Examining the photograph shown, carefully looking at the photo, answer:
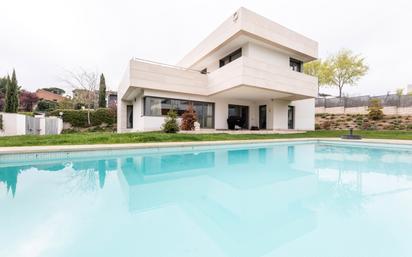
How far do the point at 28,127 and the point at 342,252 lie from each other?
17.9 m

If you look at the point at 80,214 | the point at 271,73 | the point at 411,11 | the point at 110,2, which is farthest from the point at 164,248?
the point at 411,11

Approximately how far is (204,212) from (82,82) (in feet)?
87.6

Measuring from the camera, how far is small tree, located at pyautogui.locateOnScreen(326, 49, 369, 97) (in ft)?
90.7

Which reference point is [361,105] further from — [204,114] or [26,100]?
[26,100]

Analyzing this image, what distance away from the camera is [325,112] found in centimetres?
2238

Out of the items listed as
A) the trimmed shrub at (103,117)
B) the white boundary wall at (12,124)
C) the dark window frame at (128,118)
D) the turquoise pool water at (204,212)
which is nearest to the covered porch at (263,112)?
the dark window frame at (128,118)

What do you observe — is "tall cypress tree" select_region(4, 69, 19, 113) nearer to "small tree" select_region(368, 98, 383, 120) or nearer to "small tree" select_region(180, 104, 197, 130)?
"small tree" select_region(180, 104, 197, 130)

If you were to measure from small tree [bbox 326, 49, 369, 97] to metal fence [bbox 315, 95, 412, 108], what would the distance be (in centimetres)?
877

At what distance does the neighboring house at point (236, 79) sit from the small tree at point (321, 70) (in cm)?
1677

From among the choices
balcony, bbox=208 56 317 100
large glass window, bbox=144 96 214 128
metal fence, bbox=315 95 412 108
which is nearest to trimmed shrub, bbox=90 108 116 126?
large glass window, bbox=144 96 214 128

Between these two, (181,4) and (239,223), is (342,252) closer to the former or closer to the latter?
(239,223)

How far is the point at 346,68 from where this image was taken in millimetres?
28094

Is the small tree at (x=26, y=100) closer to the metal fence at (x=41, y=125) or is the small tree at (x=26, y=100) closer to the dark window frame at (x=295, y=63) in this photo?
the metal fence at (x=41, y=125)

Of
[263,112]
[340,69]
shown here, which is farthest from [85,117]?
[340,69]
